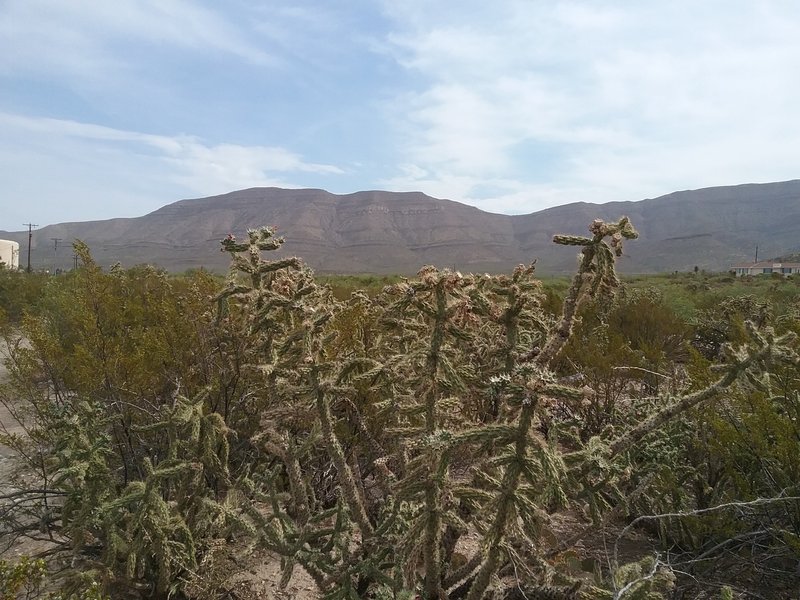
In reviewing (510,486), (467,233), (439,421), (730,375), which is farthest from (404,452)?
(467,233)

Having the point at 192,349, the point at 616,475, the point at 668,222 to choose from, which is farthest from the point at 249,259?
the point at 668,222

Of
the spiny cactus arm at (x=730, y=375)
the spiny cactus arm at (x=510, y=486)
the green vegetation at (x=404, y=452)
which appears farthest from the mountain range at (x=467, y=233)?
the spiny cactus arm at (x=510, y=486)

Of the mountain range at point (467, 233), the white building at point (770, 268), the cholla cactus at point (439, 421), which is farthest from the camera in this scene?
the mountain range at point (467, 233)

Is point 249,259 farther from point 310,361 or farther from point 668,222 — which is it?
point 668,222

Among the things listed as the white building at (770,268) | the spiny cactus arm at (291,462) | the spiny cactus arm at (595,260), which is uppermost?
the white building at (770,268)

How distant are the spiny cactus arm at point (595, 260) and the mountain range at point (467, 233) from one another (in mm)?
111911

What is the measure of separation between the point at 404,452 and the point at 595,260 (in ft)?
4.87

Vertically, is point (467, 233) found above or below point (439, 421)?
above

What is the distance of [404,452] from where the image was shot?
2.97 metres

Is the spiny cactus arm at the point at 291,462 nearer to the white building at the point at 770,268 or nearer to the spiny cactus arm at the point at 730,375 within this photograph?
the spiny cactus arm at the point at 730,375

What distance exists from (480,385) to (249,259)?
5.35 ft

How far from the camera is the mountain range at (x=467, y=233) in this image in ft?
419

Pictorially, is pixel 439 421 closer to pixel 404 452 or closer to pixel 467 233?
pixel 404 452

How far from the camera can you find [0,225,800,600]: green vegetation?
2219 mm
